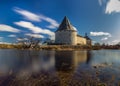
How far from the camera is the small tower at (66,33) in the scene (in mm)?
88375

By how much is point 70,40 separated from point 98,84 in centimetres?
8024

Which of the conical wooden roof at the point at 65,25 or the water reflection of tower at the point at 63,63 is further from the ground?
the conical wooden roof at the point at 65,25

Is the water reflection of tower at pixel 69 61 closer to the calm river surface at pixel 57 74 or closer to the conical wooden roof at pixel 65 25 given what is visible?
the calm river surface at pixel 57 74

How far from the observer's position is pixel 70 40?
290ft

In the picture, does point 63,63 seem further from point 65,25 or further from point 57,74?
point 65,25

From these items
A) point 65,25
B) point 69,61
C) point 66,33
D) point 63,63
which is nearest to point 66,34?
point 66,33

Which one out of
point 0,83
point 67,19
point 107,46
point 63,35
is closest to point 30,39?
point 63,35

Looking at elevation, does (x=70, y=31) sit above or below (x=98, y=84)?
above

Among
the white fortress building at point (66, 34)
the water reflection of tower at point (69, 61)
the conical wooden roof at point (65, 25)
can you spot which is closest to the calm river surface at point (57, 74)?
the water reflection of tower at point (69, 61)

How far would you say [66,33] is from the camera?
8850 centimetres

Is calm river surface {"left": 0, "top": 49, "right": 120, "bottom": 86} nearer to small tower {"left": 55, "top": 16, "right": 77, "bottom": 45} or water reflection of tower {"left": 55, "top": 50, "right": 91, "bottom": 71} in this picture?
water reflection of tower {"left": 55, "top": 50, "right": 91, "bottom": 71}

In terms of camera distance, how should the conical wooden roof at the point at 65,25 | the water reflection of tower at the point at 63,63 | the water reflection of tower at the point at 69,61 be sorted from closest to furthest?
the water reflection of tower at the point at 63,63 → the water reflection of tower at the point at 69,61 → the conical wooden roof at the point at 65,25

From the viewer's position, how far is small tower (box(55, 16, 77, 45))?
88375mm

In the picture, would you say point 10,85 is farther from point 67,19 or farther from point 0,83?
point 67,19
